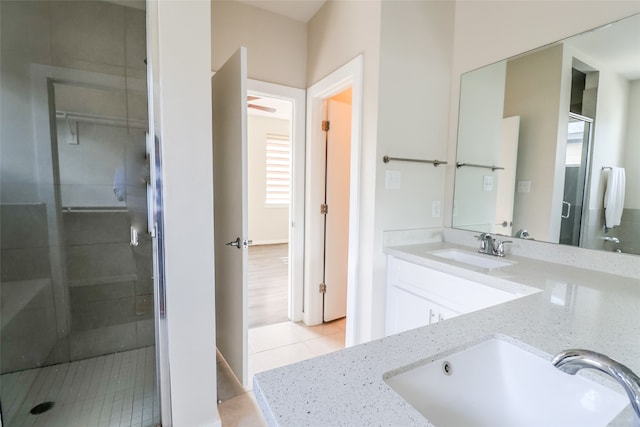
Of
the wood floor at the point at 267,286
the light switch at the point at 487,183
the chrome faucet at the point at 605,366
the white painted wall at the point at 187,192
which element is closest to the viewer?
the chrome faucet at the point at 605,366

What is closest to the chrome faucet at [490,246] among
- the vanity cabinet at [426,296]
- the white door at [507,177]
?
the white door at [507,177]

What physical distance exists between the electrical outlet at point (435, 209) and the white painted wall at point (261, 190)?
4.17 metres

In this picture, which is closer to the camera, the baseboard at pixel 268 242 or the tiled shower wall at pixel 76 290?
the tiled shower wall at pixel 76 290

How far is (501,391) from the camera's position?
2.31 feet

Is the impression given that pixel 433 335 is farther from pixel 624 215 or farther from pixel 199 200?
pixel 624 215

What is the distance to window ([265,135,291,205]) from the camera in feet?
19.6

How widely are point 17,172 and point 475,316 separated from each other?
2408 millimetres

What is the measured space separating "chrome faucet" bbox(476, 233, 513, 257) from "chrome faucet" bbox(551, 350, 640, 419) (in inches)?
57.2

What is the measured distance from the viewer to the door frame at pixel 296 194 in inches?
101

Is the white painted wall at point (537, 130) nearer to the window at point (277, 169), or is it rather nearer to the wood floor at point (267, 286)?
the wood floor at point (267, 286)

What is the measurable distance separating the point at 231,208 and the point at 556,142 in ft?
6.21

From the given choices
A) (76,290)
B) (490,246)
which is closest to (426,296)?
(490,246)

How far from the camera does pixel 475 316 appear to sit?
84 cm

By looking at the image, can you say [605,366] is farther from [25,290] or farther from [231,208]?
[25,290]
